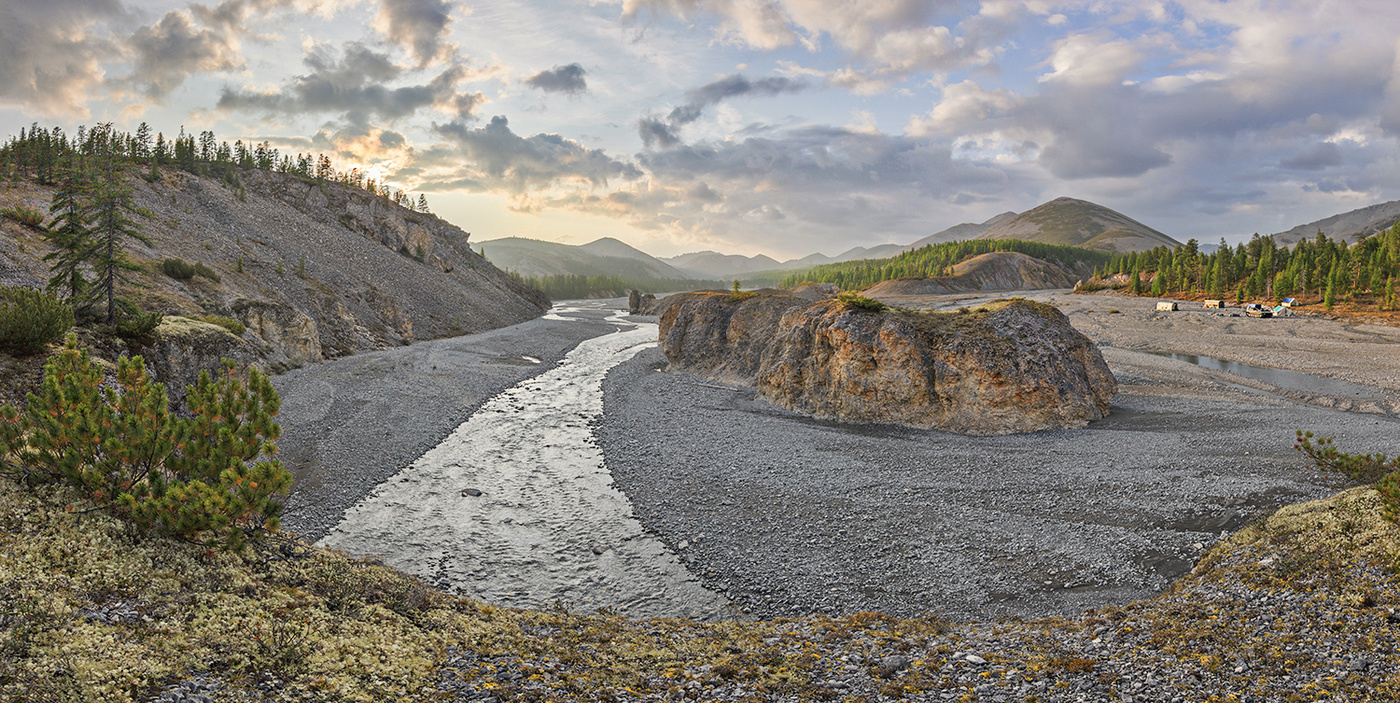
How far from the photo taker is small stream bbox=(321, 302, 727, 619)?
508 inches

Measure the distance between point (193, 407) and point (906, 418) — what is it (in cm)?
2619

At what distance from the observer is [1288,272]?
9275 cm

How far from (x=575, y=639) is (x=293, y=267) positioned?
60.8m

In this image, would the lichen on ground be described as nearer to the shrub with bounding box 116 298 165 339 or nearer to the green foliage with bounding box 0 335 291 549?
the green foliage with bounding box 0 335 291 549

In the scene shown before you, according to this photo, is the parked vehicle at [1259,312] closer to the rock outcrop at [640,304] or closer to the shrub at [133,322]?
the rock outcrop at [640,304]

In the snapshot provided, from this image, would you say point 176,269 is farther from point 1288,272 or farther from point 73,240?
point 1288,272

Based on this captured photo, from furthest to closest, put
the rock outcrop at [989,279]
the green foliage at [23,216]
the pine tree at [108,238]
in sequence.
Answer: the rock outcrop at [989,279] → the green foliage at [23,216] → the pine tree at [108,238]

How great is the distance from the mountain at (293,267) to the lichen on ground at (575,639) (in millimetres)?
26854

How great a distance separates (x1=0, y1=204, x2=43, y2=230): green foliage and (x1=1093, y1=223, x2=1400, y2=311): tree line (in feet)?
448

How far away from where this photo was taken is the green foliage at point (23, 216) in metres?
35.4

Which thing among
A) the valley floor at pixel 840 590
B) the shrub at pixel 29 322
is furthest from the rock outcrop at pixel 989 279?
the shrub at pixel 29 322

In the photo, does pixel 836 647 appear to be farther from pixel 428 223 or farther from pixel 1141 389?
pixel 428 223

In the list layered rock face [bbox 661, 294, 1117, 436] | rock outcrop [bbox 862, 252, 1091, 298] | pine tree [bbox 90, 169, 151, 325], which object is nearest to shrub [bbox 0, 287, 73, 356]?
pine tree [bbox 90, 169, 151, 325]

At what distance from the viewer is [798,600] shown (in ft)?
40.4
